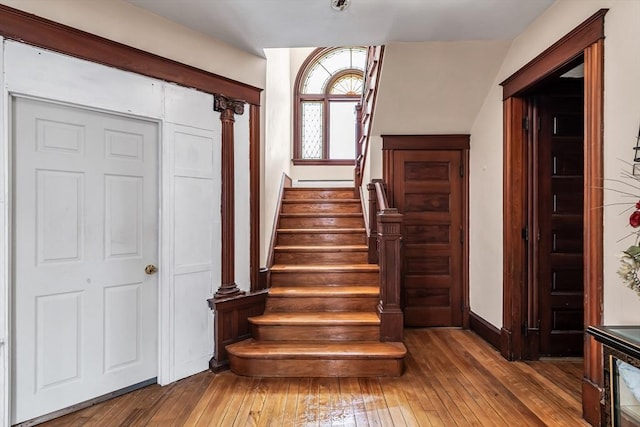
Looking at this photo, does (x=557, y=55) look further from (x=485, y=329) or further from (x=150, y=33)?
(x=150, y=33)

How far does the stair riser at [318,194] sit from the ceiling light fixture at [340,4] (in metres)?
2.74

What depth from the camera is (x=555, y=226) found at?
3.01 m

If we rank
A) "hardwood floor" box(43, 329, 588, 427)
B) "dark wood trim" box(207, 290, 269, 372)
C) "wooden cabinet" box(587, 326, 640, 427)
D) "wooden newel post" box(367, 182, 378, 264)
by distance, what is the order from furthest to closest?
"wooden newel post" box(367, 182, 378, 264) < "dark wood trim" box(207, 290, 269, 372) < "hardwood floor" box(43, 329, 588, 427) < "wooden cabinet" box(587, 326, 640, 427)

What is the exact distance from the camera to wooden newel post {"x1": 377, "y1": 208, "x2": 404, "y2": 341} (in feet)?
9.50

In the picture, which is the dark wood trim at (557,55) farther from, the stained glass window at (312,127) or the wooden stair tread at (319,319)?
the stained glass window at (312,127)

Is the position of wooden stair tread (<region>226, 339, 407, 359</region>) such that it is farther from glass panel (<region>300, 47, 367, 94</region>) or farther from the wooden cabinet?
glass panel (<region>300, 47, 367, 94</region>)

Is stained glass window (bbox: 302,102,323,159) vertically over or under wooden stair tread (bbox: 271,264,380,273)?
over

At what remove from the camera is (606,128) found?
1972mm

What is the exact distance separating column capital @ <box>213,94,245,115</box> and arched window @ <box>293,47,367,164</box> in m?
3.29

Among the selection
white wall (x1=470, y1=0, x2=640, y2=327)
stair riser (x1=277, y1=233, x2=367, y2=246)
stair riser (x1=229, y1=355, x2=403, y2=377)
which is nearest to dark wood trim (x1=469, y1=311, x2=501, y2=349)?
white wall (x1=470, y1=0, x2=640, y2=327)

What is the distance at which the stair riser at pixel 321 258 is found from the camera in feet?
12.4

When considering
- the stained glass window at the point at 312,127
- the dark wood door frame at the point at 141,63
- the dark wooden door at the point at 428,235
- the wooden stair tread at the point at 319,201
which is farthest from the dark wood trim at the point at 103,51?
the stained glass window at the point at 312,127

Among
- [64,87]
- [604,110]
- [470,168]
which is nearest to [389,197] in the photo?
[470,168]

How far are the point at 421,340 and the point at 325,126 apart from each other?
403 centimetres
